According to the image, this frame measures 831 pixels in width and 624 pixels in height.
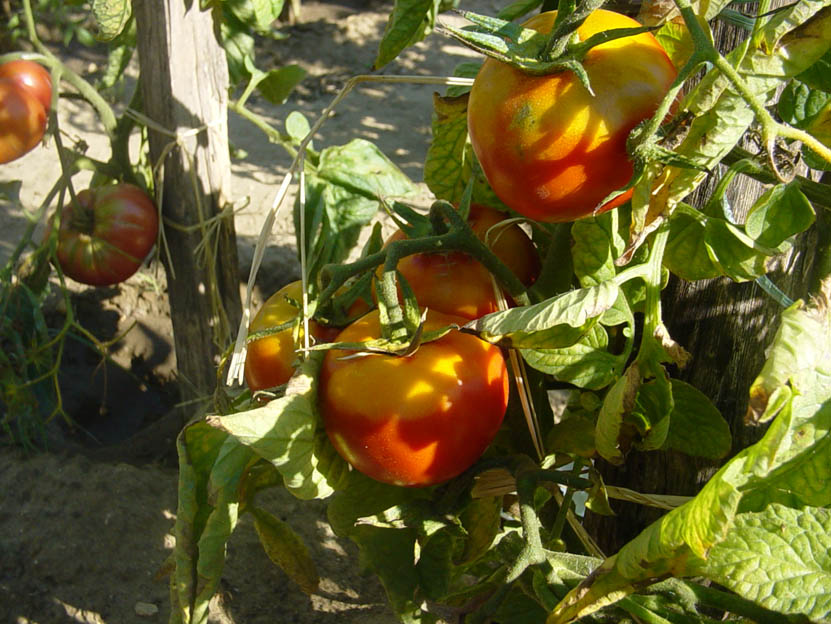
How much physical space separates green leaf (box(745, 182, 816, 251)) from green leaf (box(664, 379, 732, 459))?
6.9 inches

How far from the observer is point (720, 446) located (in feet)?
2.51

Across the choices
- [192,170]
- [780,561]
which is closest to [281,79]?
[192,170]

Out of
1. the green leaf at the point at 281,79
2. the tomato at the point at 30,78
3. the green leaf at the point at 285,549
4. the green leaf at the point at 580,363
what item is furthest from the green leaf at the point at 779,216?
the tomato at the point at 30,78

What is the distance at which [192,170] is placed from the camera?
1546 millimetres

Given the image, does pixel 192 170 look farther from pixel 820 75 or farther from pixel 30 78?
pixel 820 75

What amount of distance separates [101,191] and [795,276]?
1.35 meters

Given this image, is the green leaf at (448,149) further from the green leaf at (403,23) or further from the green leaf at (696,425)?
the green leaf at (696,425)

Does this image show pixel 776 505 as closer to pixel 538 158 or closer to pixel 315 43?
pixel 538 158

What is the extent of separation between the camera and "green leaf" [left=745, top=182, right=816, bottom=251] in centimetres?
61

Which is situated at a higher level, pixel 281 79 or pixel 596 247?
pixel 596 247

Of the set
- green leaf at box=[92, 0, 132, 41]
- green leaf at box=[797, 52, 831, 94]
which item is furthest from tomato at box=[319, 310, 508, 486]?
green leaf at box=[92, 0, 132, 41]

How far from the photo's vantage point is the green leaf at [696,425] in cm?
76

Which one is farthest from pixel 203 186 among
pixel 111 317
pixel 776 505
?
pixel 776 505

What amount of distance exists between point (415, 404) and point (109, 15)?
1019 millimetres
